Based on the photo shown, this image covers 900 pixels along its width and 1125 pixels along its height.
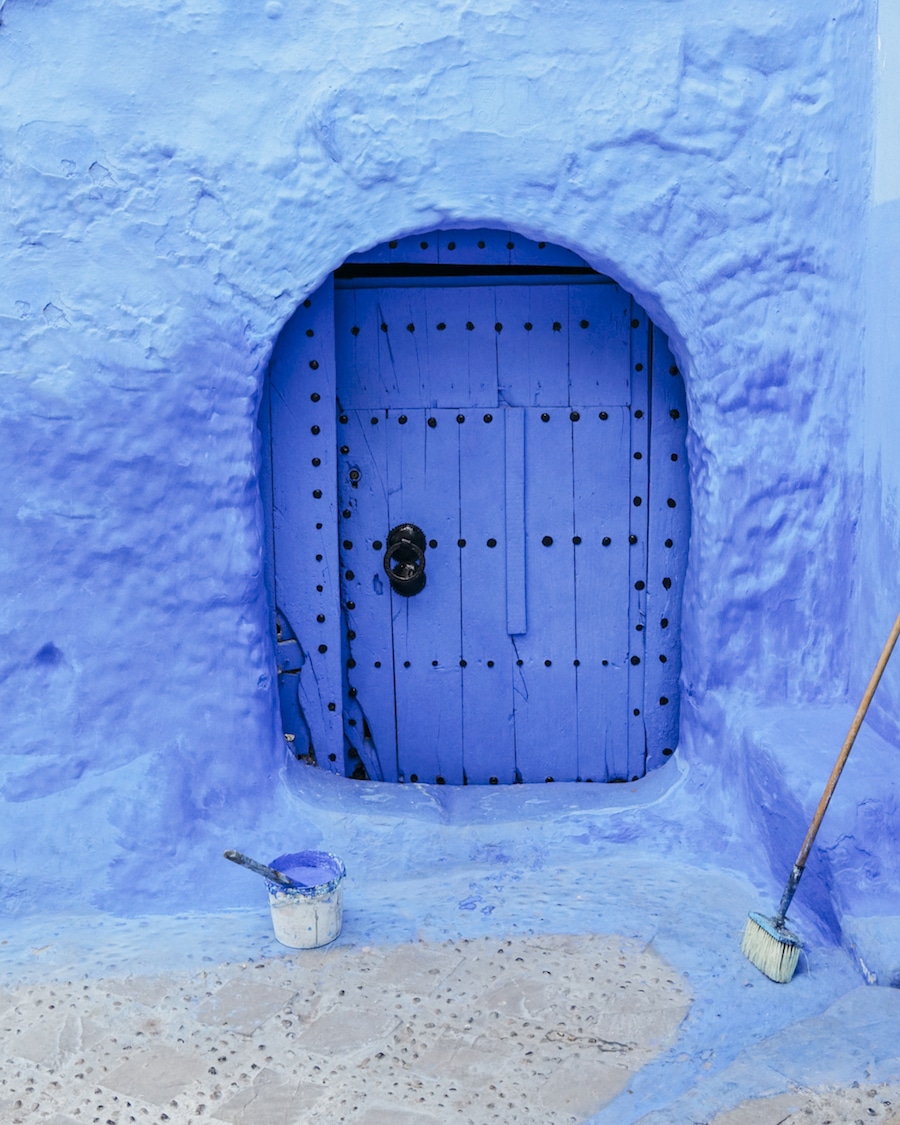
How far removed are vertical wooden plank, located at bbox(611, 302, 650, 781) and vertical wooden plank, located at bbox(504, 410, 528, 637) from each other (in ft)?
1.07

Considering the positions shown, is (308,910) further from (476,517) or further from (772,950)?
(476,517)

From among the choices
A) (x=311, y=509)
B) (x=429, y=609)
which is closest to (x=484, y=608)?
(x=429, y=609)

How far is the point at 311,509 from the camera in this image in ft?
11.1

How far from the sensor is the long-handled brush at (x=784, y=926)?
2492 mm

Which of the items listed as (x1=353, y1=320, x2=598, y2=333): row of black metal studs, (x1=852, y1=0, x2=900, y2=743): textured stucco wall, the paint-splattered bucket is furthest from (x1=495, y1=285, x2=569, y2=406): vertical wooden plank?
the paint-splattered bucket

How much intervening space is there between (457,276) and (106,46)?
1.10 metres

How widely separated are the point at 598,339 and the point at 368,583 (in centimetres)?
100

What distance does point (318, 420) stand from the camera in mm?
3342

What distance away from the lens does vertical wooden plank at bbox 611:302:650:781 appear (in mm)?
3373

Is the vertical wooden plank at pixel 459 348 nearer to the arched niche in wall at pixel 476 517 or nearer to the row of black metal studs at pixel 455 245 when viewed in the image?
the arched niche in wall at pixel 476 517

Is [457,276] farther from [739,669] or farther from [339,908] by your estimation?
[339,908]

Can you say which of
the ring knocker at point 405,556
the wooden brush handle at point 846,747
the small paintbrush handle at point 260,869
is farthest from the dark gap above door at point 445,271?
the small paintbrush handle at point 260,869

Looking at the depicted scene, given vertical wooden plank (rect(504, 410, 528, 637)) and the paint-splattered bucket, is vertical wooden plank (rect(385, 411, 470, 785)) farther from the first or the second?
the paint-splattered bucket

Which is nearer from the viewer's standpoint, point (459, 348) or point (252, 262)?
point (252, 262)
